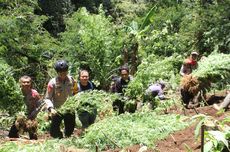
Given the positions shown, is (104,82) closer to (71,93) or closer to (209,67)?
(209,67)

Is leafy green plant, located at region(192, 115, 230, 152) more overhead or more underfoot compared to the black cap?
more underfoot

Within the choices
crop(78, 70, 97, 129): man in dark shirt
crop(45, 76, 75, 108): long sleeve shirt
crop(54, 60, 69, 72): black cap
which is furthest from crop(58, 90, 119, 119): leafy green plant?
crop(54, 60, 69, 72): black cap

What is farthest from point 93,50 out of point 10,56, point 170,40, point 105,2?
point 105,2

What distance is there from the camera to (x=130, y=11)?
1107 inches

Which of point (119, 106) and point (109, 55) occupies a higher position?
point (109, 55)

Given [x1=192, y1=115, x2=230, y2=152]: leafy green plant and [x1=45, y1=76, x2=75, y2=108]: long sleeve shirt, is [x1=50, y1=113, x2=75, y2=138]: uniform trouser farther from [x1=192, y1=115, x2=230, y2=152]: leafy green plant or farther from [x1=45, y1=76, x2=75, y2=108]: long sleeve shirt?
[x1=192, y1=115, x2=230, y2=152]: leafy green plant

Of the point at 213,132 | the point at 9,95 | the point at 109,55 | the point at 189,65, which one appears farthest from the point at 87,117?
the point at 109,55

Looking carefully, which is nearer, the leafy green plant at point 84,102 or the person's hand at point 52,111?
the leafy green plant at point 84,102

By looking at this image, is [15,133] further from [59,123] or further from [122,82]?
[122,82]

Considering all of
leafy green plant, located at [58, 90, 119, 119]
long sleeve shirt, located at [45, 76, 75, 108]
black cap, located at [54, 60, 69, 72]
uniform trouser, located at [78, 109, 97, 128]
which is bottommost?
uniform trouser, located at [78, 109, 97, 128]

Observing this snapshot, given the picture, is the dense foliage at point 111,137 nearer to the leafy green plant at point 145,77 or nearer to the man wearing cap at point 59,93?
the man wearing cap at point 59,93

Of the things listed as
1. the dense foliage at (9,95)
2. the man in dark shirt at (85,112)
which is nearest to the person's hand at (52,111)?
the man in dark shirt at (85,112)

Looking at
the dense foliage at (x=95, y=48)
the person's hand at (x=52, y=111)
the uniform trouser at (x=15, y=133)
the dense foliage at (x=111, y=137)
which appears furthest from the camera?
the dense foliage at (x=95, y=48)

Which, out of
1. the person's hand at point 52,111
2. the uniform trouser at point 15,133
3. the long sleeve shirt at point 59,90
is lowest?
the uniform trouser at point 15,133
